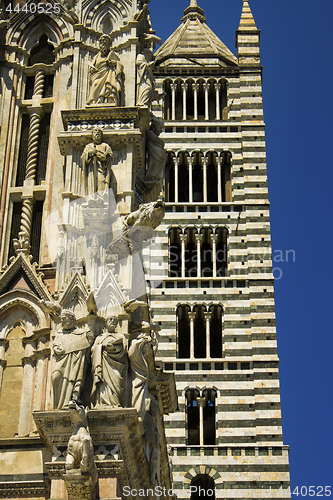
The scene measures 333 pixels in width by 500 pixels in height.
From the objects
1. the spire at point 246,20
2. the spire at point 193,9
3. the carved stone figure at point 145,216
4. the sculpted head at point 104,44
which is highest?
the spire at point 193,9

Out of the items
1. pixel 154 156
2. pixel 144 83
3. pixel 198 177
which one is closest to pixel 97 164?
pixel 144 83

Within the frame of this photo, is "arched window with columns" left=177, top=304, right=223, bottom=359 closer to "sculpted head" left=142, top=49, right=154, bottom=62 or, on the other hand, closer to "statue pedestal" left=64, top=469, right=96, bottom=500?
"sculpted head" left=142, top=49, right=154, bottom=62

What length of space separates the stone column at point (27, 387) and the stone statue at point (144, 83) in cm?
437

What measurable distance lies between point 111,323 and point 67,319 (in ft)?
1.92

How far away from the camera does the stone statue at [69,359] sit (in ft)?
42.4

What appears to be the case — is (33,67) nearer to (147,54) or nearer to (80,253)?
(147,54)

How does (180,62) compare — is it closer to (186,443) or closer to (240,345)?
(240,345)

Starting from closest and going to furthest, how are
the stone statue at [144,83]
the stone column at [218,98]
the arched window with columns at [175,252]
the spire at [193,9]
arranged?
the stone statue at [144,83]
the arched window with columns at [175,252]
the stone column at [218,98]
the spire at [193,9]

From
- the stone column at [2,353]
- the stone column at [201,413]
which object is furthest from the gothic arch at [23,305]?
the stone column at [201,413]

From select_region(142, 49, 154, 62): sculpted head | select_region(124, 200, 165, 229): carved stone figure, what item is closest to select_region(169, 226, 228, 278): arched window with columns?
select_region(142, 49, 154, 62): sculpted head

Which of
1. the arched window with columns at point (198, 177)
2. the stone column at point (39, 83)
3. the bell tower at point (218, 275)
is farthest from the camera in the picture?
the arched window with columns at point (198, 177)

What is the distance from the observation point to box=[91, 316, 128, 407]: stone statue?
12.9 m

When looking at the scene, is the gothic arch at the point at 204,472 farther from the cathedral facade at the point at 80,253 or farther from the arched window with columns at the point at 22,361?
the arched window with columns at the point at 22,361

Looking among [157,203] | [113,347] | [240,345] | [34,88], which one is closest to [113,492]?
[113,347]
